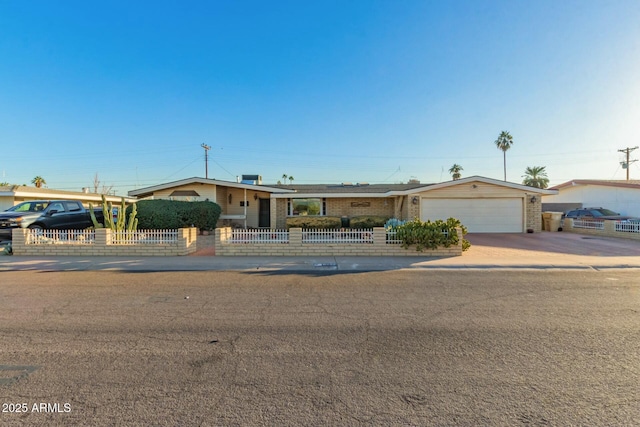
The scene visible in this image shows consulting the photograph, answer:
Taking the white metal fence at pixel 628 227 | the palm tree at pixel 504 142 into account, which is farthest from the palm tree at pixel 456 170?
the white metal fence at pixel 628 227

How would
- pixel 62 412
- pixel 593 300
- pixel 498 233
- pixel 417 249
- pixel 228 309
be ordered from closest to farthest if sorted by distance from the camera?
pixel 62 412
pixel 228 309
pixel 593 300
pixel 417 249
pixel 498 233

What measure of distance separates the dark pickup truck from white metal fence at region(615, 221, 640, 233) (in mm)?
25644

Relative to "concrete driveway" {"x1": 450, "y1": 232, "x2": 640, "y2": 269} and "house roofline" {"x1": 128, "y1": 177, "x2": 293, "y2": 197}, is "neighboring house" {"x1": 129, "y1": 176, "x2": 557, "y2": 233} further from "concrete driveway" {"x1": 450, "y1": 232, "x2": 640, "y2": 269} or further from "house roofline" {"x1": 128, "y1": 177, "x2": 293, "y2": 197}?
"concrete driveway" {"x1": 450, "y1": 232, "x2": 640, "y2": 269}

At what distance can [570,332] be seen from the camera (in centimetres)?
406

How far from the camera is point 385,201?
20094 mm

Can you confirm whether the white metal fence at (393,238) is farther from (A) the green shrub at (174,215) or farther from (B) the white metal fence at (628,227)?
(B) the white metal fence at (628,227)

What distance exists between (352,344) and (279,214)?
53.6ft

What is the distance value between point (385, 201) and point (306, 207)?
507 centimetres

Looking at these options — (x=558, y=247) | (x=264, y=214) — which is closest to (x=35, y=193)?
(x=264, y=214)

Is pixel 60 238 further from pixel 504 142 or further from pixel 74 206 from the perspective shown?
pixel 504 142

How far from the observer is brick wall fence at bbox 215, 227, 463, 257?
34.5 ft

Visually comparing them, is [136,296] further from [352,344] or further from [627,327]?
[627,327]

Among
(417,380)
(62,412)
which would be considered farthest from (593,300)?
(62,412)

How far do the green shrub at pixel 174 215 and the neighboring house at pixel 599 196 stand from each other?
26.3 meters
